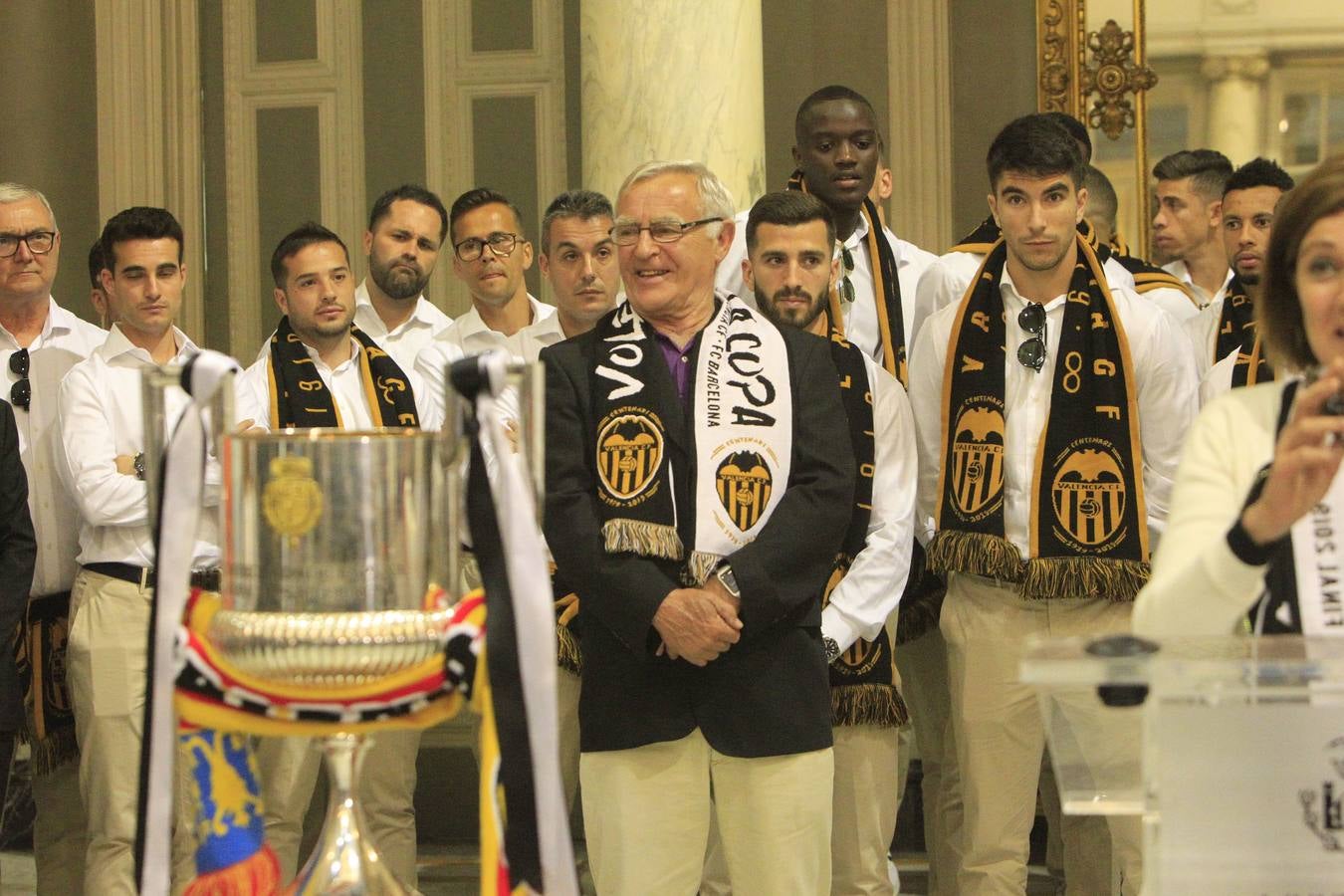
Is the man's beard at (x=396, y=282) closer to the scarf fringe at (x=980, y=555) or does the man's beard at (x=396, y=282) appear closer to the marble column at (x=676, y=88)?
the marble column at (x=676, y=88)

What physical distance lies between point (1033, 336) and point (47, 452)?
99.8 inches

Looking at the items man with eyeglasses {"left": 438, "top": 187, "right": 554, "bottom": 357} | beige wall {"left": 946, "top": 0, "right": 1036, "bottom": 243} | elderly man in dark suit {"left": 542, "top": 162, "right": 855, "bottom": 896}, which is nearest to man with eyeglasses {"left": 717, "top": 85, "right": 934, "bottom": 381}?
man with eyeglasses {"left": 438, "top": 187, "right": 554, "bottom": 357}

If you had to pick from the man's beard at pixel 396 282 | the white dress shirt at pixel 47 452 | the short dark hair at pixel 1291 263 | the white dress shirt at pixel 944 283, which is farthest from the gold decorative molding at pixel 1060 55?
the short dark hair at pixel 1291 263

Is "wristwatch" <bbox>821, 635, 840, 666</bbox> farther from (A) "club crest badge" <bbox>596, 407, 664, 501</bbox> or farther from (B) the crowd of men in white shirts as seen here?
(A) "club crest badge" <bbox>596, 407, 664, 501</bbox>

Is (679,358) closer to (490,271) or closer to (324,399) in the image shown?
(324,399)

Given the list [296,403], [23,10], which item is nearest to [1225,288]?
[296,403]

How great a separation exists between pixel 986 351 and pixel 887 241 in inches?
27.0

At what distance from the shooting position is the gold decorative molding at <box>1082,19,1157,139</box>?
6.66 metres

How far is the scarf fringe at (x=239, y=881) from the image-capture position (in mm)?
2131

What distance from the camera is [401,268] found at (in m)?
5.42

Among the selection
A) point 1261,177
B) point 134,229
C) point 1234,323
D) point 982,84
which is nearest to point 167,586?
point 134,229

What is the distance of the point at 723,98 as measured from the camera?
17.5 feet

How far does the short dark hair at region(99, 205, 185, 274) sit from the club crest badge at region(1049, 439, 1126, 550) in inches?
93.6

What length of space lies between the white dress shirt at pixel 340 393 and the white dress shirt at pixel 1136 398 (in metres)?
1.45
